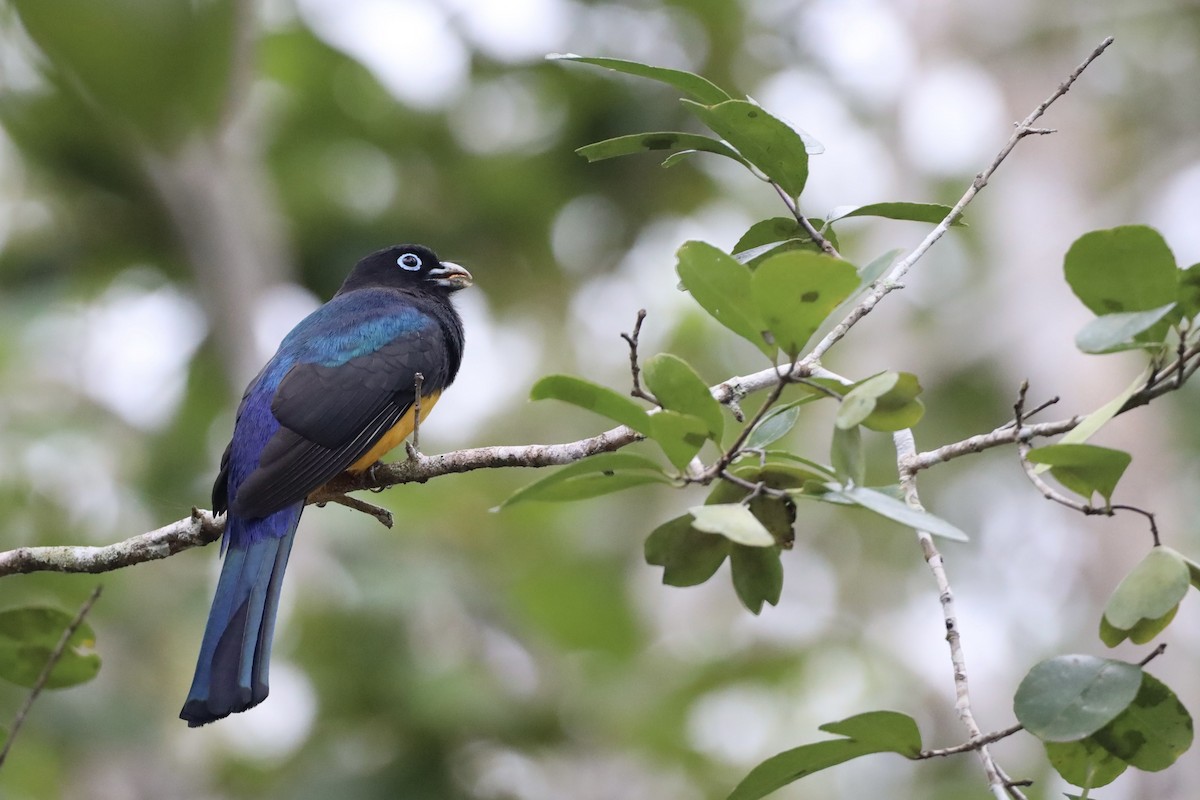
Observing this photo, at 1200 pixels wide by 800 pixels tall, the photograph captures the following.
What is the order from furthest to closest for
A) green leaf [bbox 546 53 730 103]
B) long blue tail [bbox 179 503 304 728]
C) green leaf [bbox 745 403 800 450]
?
long blue tail [bbox 179 503 304 728] < green leaf [bbox 745 403 800 450] < green leaf [bbox 546 53 730 103]

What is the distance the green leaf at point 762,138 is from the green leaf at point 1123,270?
65cm

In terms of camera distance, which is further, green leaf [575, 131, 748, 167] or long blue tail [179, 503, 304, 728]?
long blue tail [179, 503, 304, 728]

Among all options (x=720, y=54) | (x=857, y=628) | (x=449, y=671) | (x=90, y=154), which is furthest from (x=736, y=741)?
(x=90, y=154)

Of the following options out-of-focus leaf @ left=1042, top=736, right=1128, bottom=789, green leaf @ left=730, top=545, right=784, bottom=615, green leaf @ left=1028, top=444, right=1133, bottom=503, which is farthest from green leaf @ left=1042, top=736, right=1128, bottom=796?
green leaf @ left=730, top=545, right=784, bottom=615

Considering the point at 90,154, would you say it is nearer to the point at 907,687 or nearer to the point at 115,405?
the point at 115,405

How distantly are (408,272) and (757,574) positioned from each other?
11.0 ft

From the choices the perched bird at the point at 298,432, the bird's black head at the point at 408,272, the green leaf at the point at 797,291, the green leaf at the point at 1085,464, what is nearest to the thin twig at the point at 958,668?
the green leaf at the point at 1085,464

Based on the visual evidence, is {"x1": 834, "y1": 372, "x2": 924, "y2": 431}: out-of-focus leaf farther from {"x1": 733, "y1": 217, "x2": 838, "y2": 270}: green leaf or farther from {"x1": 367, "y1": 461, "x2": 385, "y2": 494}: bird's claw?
{"x1": 367, "y1": 461, "x2": 385, "y2": 494}: bird's claw

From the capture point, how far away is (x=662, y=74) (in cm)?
244

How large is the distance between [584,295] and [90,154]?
3511mm

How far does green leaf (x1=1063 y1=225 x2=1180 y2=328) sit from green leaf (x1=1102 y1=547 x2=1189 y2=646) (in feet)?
1.22

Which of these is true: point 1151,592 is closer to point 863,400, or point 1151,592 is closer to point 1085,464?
point 1085,464

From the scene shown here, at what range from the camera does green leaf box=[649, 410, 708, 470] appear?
2.09m

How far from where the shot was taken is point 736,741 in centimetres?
855
